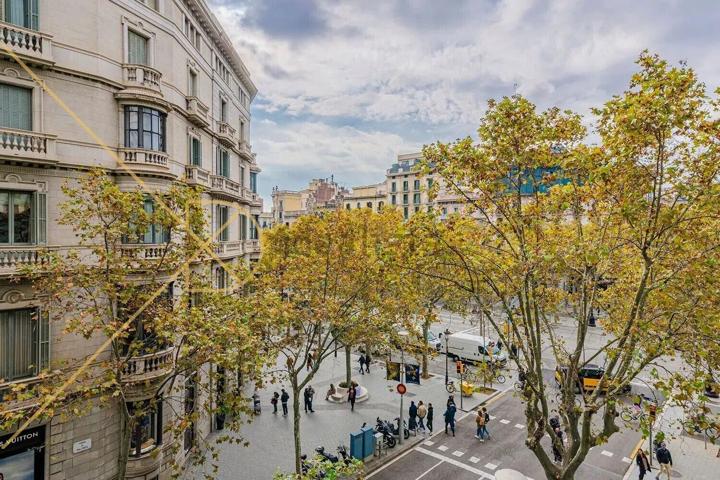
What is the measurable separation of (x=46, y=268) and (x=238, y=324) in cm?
499

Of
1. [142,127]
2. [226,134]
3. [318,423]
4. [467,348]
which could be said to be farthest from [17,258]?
[467,348]

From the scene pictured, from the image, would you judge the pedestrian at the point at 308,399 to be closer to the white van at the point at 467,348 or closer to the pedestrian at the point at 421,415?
the pedestrian at the point at 421,415

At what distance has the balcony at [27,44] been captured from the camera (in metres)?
12.3

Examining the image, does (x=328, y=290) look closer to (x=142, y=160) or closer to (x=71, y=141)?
(x=142, y=160)

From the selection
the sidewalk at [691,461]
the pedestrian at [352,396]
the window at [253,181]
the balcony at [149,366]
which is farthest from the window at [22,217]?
the sidewalk at [691,461]

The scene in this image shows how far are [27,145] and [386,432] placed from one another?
1846 cm

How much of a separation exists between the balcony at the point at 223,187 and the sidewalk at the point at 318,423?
12.5 meters

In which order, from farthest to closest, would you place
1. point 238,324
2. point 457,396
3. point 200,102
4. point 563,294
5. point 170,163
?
point 457,396
point 200,102
point 170,163
point 563,294
point 238,324

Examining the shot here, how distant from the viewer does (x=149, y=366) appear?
14961mm

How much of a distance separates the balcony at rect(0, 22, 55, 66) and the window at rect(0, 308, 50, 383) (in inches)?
303

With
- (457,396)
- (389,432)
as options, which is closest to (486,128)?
(389,432)

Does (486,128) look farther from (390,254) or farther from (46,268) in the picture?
(46,268)

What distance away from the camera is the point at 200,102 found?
1995 centimetres

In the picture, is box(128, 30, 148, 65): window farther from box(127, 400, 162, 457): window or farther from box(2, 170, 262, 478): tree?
box(127, 400, 162, 457): window
